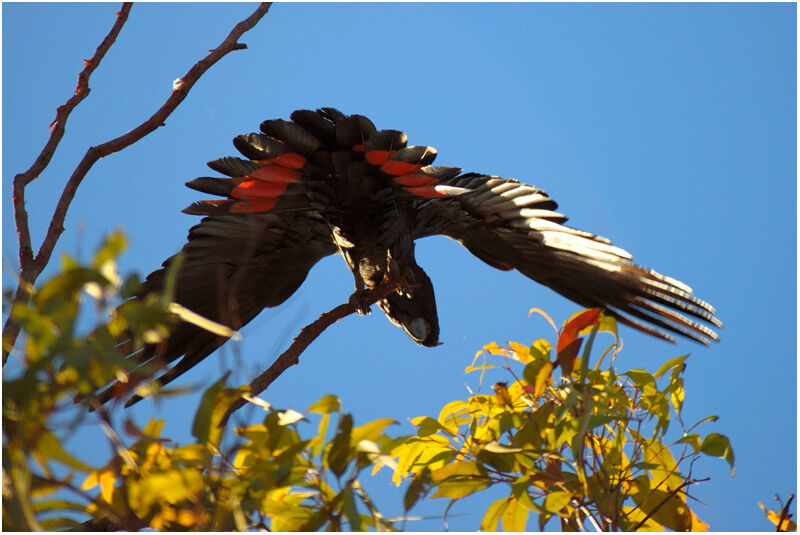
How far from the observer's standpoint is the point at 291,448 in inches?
34.9

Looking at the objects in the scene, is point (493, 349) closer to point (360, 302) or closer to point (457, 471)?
point (457, 471)

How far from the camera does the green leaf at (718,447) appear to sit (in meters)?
1.20

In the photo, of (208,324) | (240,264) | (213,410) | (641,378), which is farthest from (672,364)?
(240,264)

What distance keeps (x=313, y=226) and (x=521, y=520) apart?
4.63ft

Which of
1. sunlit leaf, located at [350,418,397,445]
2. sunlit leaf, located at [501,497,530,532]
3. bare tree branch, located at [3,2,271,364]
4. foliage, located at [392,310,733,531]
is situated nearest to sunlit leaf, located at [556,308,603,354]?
foliage, located at [392,310,733,531]

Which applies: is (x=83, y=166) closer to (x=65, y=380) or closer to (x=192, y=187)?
(x=192, y=187)

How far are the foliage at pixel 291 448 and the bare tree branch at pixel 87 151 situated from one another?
1.57 feet

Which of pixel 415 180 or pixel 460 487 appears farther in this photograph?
pixel 415 180

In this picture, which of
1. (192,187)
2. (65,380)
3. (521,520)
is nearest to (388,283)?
(192,187)

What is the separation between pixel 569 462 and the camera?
116 cm

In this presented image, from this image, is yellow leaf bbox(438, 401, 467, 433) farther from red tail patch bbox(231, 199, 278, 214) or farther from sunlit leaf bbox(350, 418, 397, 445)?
red tail patch bbox(231, 199, 278, 214)

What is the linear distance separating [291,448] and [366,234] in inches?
56.0

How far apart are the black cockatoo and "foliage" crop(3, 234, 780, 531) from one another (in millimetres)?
709

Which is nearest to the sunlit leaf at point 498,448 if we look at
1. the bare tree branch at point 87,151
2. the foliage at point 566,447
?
the foliage at point 566,447
